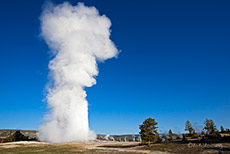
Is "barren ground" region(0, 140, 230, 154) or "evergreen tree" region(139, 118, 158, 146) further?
"evergreen tree" region(139, 118, 158, 146)

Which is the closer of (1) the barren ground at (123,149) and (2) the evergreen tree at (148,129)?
(1) the barren ground at (123,149)

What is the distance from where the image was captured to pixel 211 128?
61188 millimetres

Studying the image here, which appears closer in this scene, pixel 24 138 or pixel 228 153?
pixel 228 153

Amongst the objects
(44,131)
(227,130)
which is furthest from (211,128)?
(44,131)

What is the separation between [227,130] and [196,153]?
52266 millimetres

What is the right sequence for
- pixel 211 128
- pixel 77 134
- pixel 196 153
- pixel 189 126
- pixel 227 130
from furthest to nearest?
1. pixel 77 134
2. pixel 189 126
3. pixel 227 130
4. pixel 211 128
5. pixel 196 153

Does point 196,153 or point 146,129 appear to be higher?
point 146,129

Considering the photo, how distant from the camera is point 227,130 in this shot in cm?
7344

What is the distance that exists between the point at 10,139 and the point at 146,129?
7546cm

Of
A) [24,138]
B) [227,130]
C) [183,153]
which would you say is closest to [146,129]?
[183,153]

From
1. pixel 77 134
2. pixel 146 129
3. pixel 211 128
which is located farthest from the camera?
pixel 77 134

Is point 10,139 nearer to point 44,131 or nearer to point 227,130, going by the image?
point 44,131

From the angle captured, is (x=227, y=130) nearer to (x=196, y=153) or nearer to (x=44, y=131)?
(x=196, y=153)

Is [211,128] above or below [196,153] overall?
above
